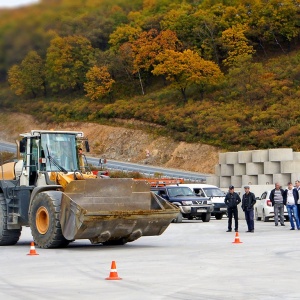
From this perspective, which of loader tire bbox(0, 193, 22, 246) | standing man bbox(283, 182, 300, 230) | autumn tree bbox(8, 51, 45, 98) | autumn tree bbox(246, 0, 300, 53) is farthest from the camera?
autumn tree bbox(246, 0, 300, 53)

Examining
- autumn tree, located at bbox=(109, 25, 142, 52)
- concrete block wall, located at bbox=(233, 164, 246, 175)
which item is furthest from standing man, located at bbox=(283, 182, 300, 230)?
autumn tree, located at bbox=(109, 25, 142, 52)

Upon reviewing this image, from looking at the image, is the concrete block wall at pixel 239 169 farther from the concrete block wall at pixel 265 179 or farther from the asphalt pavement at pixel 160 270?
the asphalt pavement at pixel 160 270

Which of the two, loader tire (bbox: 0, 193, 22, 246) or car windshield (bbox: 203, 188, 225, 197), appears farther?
car windshield (bbox: 203, 188, 225, 197)

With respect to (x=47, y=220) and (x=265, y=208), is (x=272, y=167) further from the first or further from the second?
(x=47, y=220)

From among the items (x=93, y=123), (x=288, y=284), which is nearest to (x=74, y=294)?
(x=288, y=284)

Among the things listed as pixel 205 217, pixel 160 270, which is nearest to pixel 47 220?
pixel 160 270

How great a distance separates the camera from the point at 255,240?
81.4 ft

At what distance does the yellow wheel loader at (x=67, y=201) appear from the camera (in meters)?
21.2

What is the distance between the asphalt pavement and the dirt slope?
56257mm

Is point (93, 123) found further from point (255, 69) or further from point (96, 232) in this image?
point (96, 232)

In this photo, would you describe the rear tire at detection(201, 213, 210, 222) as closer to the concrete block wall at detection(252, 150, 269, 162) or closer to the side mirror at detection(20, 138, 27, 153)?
the concrete block wall at detection(252, 150, 269, 162)

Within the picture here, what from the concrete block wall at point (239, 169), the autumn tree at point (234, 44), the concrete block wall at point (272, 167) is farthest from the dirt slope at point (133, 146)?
the concrete block wall at point (272, 167)

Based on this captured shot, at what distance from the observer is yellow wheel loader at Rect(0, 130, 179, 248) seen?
21.2 meters

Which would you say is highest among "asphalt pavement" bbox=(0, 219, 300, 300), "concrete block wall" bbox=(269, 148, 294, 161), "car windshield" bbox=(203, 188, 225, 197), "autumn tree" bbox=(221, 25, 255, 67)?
"autumn tree" bbox=(221, 25, 255, 67)
